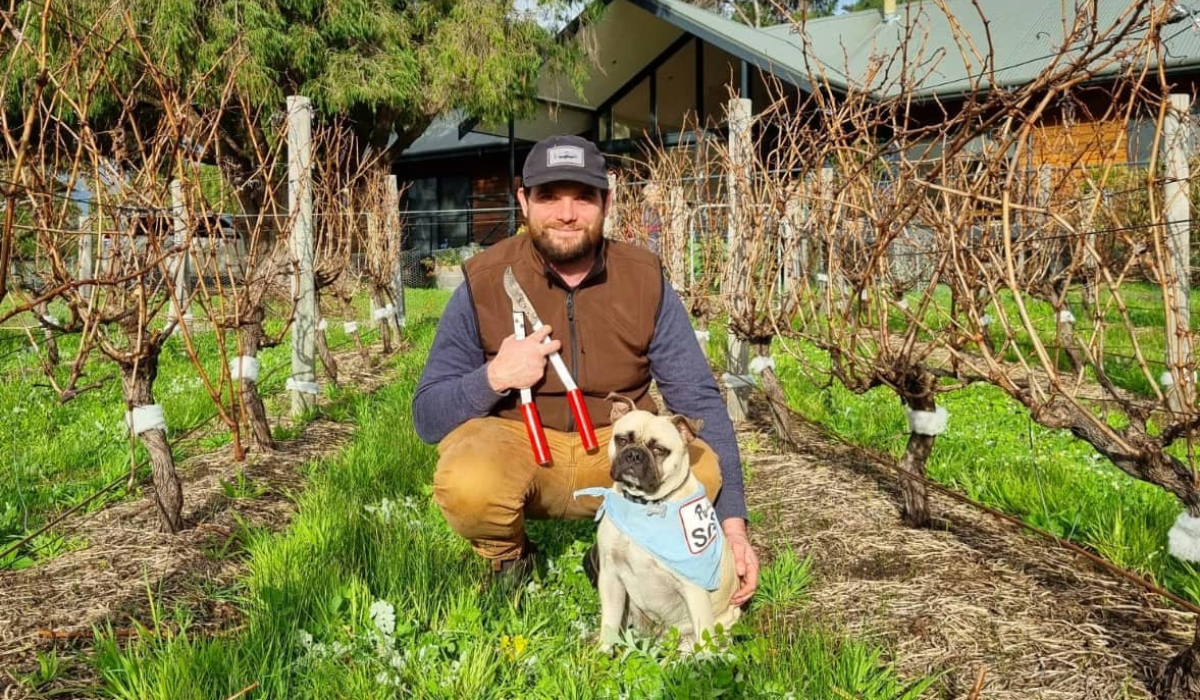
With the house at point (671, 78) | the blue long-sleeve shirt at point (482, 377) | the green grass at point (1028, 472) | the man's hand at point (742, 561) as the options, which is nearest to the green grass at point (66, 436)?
the blue long-sleeve shirt at point (482, 377)

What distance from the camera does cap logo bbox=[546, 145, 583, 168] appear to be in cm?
283

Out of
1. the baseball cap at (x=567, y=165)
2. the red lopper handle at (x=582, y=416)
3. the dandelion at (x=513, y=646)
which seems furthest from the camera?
the baseball cap at (x=567, y=165)

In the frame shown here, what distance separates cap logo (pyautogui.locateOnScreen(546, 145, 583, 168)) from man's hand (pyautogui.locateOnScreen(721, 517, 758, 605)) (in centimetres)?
134

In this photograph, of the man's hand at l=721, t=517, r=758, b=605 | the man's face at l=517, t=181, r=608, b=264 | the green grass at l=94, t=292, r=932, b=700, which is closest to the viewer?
the green grass at l=94, t=292, r=932, b=700

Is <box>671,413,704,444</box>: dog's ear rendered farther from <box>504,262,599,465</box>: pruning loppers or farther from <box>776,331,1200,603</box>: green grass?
<box>776,331,1200,603</box>: green grass

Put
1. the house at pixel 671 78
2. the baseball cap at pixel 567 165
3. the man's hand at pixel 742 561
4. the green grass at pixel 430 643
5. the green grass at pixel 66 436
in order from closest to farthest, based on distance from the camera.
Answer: the green grass at pixel 430 643 → the man's hand at pixel 742 561 → the baseball cap at pixel 567 165 → the green grass at pixel 66 436 → the house at pixel 671 78

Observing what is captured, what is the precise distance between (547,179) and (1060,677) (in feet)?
7.32

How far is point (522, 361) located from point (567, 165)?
2.32 ft

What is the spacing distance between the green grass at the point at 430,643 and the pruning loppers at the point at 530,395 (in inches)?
20.9

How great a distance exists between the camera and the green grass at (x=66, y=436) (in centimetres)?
378

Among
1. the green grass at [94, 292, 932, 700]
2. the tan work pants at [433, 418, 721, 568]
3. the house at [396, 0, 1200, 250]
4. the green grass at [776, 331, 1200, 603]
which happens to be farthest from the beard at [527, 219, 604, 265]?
the house at [396, 0, 1200, 250]

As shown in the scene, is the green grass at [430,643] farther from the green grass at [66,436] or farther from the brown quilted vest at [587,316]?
the green grass at [66,436]

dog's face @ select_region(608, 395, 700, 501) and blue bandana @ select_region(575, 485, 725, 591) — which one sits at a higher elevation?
dog's face @ select_region(608, 395, 700, 501)

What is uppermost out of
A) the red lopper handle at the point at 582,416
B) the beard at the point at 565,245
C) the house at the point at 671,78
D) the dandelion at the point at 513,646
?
the house at the point at 671,78
